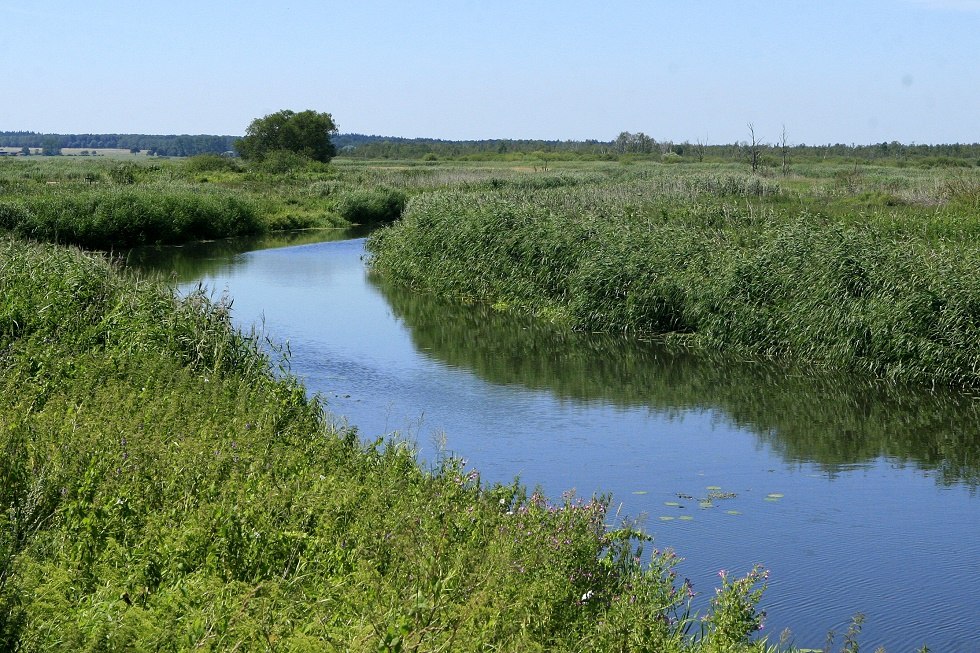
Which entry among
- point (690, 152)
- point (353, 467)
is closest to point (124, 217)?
point (353, 467)

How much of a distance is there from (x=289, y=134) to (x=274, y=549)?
85.9 metres

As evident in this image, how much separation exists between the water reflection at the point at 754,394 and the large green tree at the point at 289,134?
232 feet

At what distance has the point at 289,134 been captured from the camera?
292ft

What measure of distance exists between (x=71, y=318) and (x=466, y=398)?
5464 millimetres

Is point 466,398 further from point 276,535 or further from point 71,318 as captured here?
point 276,535

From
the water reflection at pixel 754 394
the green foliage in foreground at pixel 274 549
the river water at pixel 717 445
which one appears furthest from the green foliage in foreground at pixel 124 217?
the green foliage in foreground at pixel 274 549

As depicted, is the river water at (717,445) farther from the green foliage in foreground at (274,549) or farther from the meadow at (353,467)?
the green foliage in foreground at (274,549)

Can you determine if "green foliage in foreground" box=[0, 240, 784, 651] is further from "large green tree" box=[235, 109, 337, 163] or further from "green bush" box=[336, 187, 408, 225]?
"large green tree" box=[235, 109, 337, 163]

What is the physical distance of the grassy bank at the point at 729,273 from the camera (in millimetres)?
15914

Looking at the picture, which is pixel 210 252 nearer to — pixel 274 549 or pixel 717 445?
pixel 717 445

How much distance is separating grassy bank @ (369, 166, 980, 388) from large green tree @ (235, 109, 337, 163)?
202 feet

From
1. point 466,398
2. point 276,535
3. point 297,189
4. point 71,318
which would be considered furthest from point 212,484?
point 297,189

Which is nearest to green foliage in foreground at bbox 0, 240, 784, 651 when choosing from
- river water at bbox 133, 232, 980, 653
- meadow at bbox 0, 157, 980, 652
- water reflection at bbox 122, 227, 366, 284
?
meadow at bbox 0, 157, 980, 652

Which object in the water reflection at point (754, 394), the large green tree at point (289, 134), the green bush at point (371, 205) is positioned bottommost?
the water reflection at point (754, 394)
